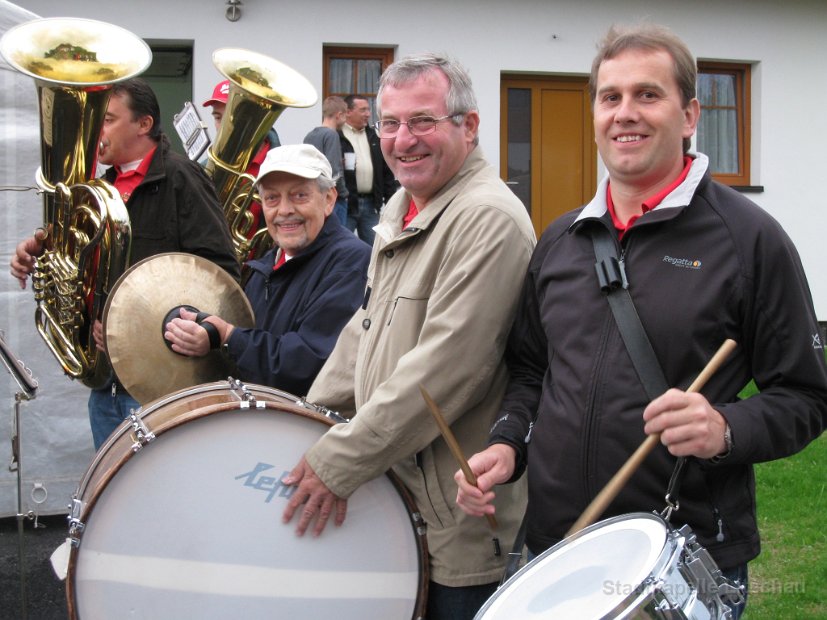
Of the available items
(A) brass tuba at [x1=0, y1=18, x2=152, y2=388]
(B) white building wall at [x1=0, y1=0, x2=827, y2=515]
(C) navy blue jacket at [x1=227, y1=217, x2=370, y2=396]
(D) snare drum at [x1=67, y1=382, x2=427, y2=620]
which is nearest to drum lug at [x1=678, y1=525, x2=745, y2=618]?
(D) snare drum at [x1=67, y1=382, x2=427, y2=620]

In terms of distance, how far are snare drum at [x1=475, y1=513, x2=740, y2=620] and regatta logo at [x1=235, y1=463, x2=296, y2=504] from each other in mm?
746

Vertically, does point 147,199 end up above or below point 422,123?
below

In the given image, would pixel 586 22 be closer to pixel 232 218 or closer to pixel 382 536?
pixel 232 218

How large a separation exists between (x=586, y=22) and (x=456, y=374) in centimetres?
893

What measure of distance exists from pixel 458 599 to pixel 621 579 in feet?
2.87

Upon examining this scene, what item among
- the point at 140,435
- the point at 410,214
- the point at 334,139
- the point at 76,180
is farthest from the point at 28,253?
the point at 334,139

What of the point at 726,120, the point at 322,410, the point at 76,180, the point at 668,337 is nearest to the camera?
the point at 668,337

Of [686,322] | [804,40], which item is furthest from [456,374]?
[804,40]

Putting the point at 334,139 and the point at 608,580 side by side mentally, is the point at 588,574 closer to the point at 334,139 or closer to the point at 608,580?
the point at 608,580

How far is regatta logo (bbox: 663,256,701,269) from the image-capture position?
1844 millimetres

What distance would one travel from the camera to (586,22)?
1040cm

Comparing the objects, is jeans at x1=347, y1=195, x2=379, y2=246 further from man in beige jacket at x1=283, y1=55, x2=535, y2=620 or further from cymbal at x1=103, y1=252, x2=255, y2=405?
man in beige jacket at x1=283, y1=55, x2=535, y2=620

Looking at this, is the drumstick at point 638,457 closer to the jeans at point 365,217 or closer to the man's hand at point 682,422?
the man's hand at point 682,422

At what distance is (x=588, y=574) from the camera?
5.44 feet
